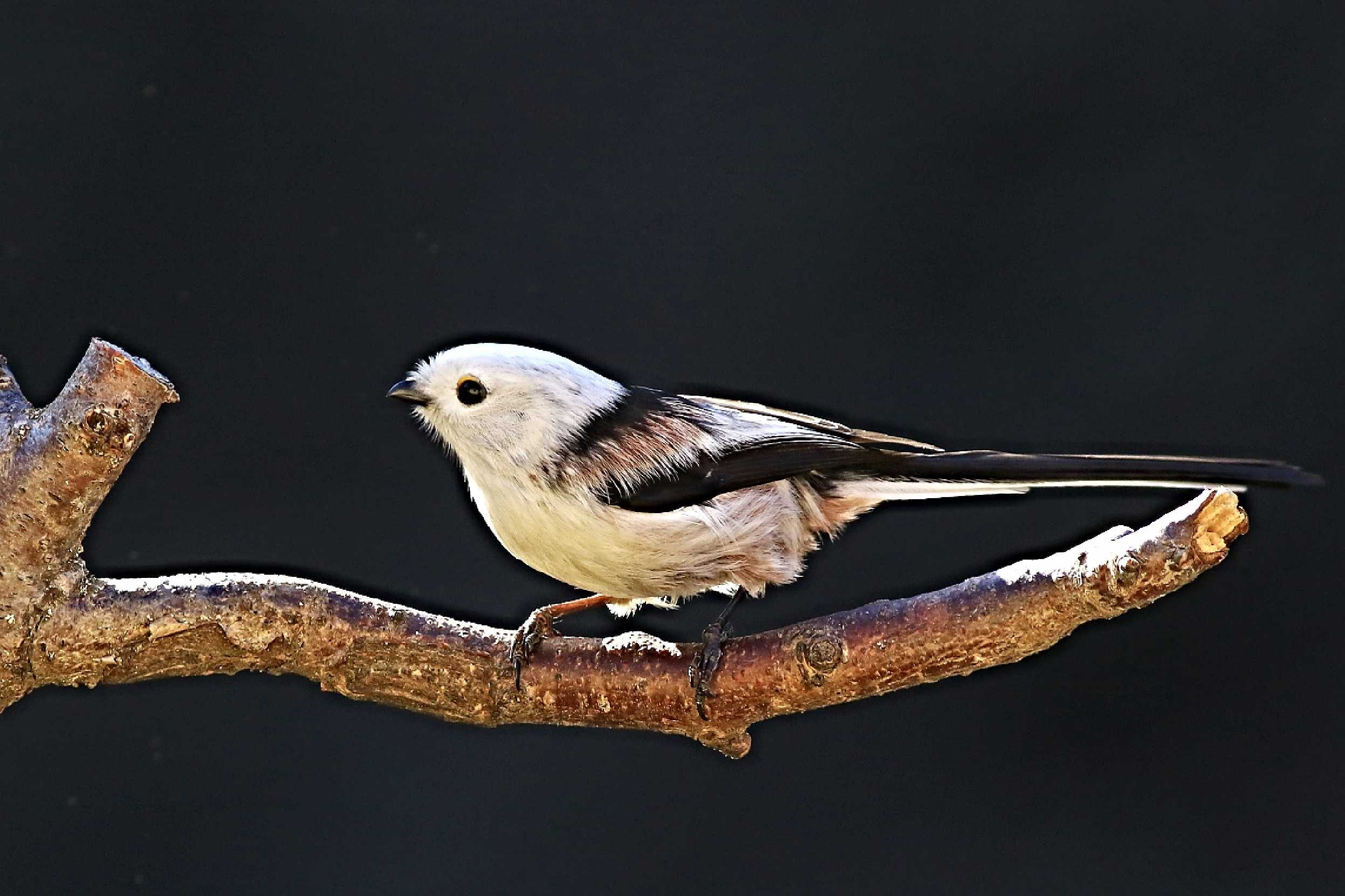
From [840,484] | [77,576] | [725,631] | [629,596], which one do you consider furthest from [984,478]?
[77,576]

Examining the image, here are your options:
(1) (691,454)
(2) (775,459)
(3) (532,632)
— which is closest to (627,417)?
(1) (691,454)

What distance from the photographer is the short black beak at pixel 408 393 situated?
156cm

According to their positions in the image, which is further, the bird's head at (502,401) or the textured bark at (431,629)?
the bird's head at (502,401)

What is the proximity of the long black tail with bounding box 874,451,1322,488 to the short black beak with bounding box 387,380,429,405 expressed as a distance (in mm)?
596

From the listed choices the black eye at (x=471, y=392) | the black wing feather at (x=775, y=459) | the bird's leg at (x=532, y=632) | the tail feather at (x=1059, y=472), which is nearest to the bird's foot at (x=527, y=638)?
the bird's leg at (x=532, y=632)

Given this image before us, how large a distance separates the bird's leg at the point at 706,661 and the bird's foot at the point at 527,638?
199 millimetres

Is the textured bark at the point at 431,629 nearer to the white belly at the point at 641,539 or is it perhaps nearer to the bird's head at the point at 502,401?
the white belly at the point at 641,539

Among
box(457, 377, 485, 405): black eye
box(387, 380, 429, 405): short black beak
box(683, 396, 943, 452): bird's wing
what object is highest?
box(683, 396, 943, 452): bird's wing

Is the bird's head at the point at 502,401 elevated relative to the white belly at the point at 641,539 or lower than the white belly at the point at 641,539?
elevated

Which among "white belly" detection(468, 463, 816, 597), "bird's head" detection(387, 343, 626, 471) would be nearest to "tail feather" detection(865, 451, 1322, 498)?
"white belly" detection(468, 463, 816, 597)

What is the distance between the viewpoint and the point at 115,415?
1.28 m

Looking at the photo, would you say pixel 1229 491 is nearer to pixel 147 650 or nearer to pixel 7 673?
pixel 147 650

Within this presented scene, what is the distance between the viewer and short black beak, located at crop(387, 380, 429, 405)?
1.56 m

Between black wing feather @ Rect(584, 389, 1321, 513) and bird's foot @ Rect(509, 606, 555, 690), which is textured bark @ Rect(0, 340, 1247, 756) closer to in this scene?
bird's foot @ Rect(509, 606, 555, 690)
